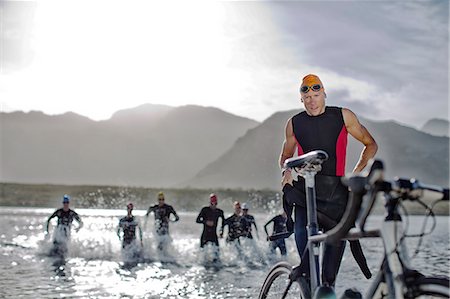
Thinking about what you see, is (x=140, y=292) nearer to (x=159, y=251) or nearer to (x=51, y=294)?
(x=51, y=294)

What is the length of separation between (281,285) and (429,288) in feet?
7.01

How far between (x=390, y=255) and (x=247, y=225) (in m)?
18.9

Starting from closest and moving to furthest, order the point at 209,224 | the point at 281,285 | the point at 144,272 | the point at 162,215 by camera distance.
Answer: the point at 281,285
the point at 144,272
the point at 209,224
the point at 162,215

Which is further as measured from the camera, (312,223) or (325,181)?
(325,181)

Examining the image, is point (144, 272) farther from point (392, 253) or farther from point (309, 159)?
point (392, 253)

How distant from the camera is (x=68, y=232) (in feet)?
74.7

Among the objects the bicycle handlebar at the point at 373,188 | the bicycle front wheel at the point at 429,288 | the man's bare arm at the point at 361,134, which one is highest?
the man's bare arm at the point at 361,134

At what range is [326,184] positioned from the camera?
5.00 m

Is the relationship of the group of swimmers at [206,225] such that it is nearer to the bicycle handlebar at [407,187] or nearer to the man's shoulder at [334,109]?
the man's shoulder at [334,109]

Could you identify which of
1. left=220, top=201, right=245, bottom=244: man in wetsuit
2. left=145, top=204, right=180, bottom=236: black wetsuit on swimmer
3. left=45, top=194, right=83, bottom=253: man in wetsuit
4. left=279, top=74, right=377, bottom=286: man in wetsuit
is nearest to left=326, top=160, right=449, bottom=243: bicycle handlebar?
left=279, top=74, right=377, bottom=286: man in wetsuit

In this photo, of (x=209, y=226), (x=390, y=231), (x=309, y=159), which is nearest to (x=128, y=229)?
(x=209, y=226)

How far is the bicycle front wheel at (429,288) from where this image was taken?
3320mm

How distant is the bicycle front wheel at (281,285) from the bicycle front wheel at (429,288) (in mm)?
1467

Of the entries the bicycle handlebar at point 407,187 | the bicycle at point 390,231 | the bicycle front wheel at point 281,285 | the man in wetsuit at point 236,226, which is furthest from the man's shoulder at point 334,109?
the man in wetsuit at point 236,226
